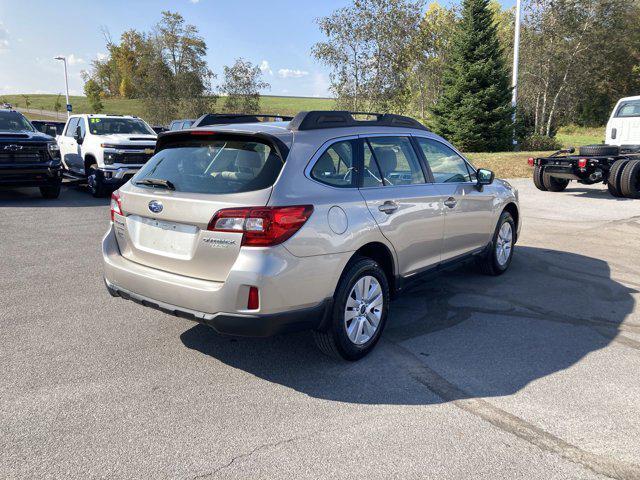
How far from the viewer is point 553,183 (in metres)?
14.3

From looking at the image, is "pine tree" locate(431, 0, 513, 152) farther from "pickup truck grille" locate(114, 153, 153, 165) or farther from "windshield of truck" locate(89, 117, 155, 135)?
"pickup truck grille" locate(114, 153, 153, 165)

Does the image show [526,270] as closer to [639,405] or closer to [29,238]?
[639,405]

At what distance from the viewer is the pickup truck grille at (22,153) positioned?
11.1 meters

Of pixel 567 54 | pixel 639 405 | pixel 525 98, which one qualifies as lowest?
pixel 639 405

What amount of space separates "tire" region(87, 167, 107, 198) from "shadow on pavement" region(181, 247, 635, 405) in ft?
30.7

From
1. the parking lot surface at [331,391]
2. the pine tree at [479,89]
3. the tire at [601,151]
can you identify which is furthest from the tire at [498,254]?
the pine tree at [479,89]

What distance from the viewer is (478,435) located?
9.90 ft

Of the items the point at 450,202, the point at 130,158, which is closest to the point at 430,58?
the point at 130,158

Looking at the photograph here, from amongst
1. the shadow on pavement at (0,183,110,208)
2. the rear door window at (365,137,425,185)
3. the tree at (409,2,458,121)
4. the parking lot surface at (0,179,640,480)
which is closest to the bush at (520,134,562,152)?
the tree at (409,2,458,121)

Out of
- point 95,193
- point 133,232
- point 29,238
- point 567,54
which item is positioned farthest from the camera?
point 567,54

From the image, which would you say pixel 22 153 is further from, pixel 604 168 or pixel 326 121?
pixel 604 168

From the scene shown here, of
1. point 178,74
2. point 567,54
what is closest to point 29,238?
point 178,74

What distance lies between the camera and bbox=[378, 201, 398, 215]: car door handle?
410cm

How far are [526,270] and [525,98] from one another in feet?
114
